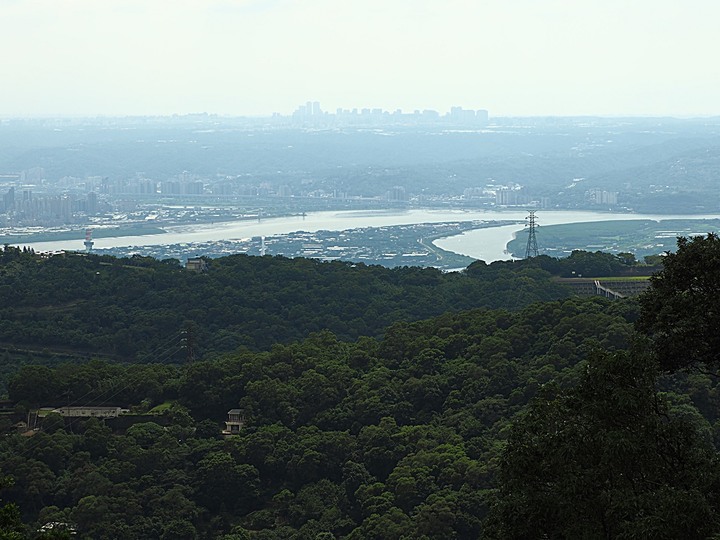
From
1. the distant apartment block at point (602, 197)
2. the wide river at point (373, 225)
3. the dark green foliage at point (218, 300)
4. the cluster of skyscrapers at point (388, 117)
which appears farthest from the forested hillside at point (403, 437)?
the cluster of skyscrapers at point (388, 117)

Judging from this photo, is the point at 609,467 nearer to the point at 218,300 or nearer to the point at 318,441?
the point at 318,441

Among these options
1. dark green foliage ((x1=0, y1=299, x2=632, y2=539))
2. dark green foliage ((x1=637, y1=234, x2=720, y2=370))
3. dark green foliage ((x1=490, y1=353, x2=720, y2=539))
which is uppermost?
dark green foliage ((x1=637, y1=234, x2=720, y2=370))

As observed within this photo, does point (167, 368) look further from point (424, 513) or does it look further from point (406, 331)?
point (424, 513)

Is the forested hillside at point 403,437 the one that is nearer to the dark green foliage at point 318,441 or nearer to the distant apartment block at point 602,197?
the dark green foliage at point 318,441

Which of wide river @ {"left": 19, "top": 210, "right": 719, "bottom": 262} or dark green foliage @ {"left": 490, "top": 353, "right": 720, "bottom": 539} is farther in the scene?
wide river @ {"left": 19, "top": 210, "right": 719, "bottom": 262}

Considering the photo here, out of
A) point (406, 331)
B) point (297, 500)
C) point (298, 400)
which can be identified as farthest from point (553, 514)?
point (406, 331)

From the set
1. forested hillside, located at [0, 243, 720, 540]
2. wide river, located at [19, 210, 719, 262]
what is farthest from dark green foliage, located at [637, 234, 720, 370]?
wide river, located at [19, 210, 719, 262]

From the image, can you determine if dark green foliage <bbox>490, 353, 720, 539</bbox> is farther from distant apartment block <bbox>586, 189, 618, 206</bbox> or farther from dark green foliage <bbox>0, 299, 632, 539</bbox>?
distant apartment block <bbox>586, 189, 618, 206</bbox>
